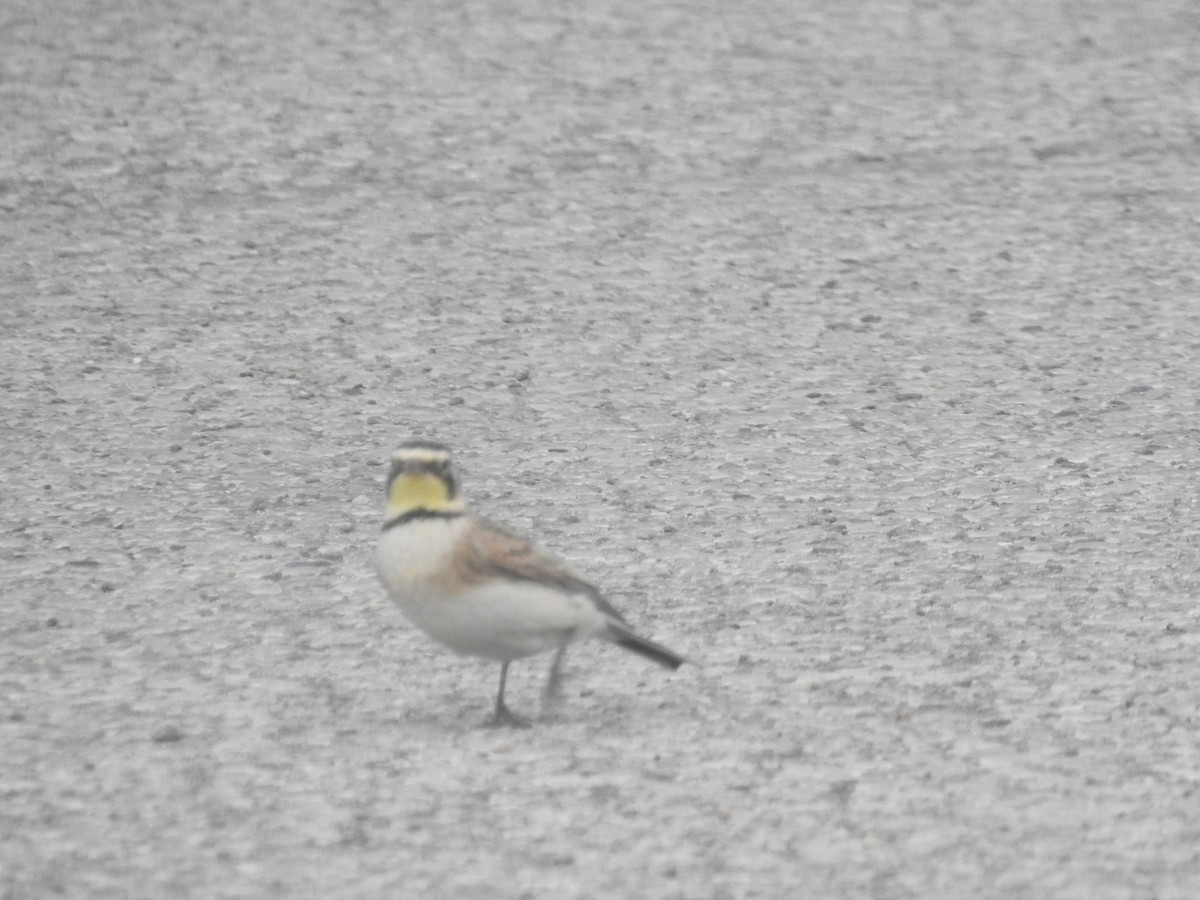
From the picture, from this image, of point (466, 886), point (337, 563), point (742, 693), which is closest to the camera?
point (466, 886)

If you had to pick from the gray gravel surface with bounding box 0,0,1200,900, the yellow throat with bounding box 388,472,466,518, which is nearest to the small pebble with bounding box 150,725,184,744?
the gray gravel surface with bounding box 0,0,1200,900

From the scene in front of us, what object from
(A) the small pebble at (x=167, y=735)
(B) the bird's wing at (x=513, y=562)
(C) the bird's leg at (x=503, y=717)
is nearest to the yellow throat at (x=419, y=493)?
(B) the bird's wing at (x=513, y=562)

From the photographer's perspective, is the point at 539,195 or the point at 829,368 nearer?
the point at 829,368

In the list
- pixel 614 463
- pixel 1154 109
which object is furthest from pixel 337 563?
pixel 1154 109

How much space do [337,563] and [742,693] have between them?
1.78 metres

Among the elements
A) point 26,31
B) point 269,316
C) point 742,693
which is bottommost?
point 742,693

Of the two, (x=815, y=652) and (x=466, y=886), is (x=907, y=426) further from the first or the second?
(x=466, y=886)

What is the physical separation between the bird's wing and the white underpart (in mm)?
26

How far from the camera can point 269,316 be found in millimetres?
9445

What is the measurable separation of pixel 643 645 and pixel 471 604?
54 cm

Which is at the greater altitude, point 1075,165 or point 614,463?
point 1075,165

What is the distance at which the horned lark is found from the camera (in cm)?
559

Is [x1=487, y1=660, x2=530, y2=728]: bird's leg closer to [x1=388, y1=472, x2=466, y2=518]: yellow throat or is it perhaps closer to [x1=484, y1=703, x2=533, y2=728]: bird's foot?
[x1=484, y1=703, x2=533, y2=728]: bird's foot

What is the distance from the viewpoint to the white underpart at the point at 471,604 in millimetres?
5582
